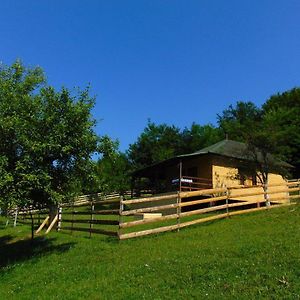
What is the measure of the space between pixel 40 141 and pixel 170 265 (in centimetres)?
636

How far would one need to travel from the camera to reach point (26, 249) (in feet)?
56.8

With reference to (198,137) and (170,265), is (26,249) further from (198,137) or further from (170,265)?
(198,137)

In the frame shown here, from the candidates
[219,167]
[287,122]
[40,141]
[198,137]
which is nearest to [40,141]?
[40,141]

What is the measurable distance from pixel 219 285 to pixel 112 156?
315 inches

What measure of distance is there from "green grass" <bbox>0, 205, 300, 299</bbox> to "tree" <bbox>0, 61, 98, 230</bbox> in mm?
2141

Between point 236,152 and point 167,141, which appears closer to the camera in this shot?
point 236,152

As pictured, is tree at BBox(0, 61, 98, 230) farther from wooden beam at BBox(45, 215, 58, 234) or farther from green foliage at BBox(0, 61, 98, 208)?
wooden beam at BBox(45, 215, 58, 234)

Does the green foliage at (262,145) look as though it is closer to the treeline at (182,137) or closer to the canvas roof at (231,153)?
the canvas roof at (231,153)

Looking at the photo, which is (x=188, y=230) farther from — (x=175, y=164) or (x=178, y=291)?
(x=175, y=164)

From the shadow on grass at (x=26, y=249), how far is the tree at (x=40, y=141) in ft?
5.55

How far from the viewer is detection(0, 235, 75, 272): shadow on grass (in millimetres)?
15684

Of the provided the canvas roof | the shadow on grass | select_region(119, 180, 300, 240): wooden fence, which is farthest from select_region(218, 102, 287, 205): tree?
the shadow on grass

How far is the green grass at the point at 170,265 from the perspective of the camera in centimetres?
962

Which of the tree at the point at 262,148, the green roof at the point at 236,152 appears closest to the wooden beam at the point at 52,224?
the green roof at the point at 236,152
